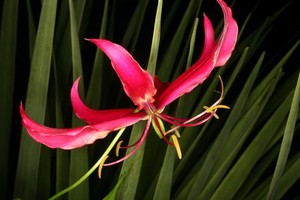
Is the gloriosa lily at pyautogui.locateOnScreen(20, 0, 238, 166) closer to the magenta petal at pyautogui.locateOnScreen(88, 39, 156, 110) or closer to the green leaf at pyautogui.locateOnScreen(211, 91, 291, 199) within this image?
the magenta petal at pyautogui.locateOnScreen(88, 39, 156, 110)

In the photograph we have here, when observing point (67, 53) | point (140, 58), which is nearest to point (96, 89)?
point (67, 53)

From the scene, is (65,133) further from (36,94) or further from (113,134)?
(113,134)

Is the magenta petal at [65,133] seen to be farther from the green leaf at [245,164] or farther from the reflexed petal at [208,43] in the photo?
the green leaf at [245,164]

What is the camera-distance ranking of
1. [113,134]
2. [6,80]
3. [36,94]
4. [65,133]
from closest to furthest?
[65,133], [36,94], [6,80], [113,134]

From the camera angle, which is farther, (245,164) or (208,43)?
(245,164)

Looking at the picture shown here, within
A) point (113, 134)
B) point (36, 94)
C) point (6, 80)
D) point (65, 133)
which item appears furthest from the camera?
point (113, 134)

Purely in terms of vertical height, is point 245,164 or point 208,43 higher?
point 208,43

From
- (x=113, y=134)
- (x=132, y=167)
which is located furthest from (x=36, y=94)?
(x=113, y=134)

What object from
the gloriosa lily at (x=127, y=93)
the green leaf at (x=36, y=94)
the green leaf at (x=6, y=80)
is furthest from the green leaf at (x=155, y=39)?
the green leaf at (x=6, y=80)

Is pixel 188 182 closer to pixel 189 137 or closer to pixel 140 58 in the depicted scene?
pixel 189 137
